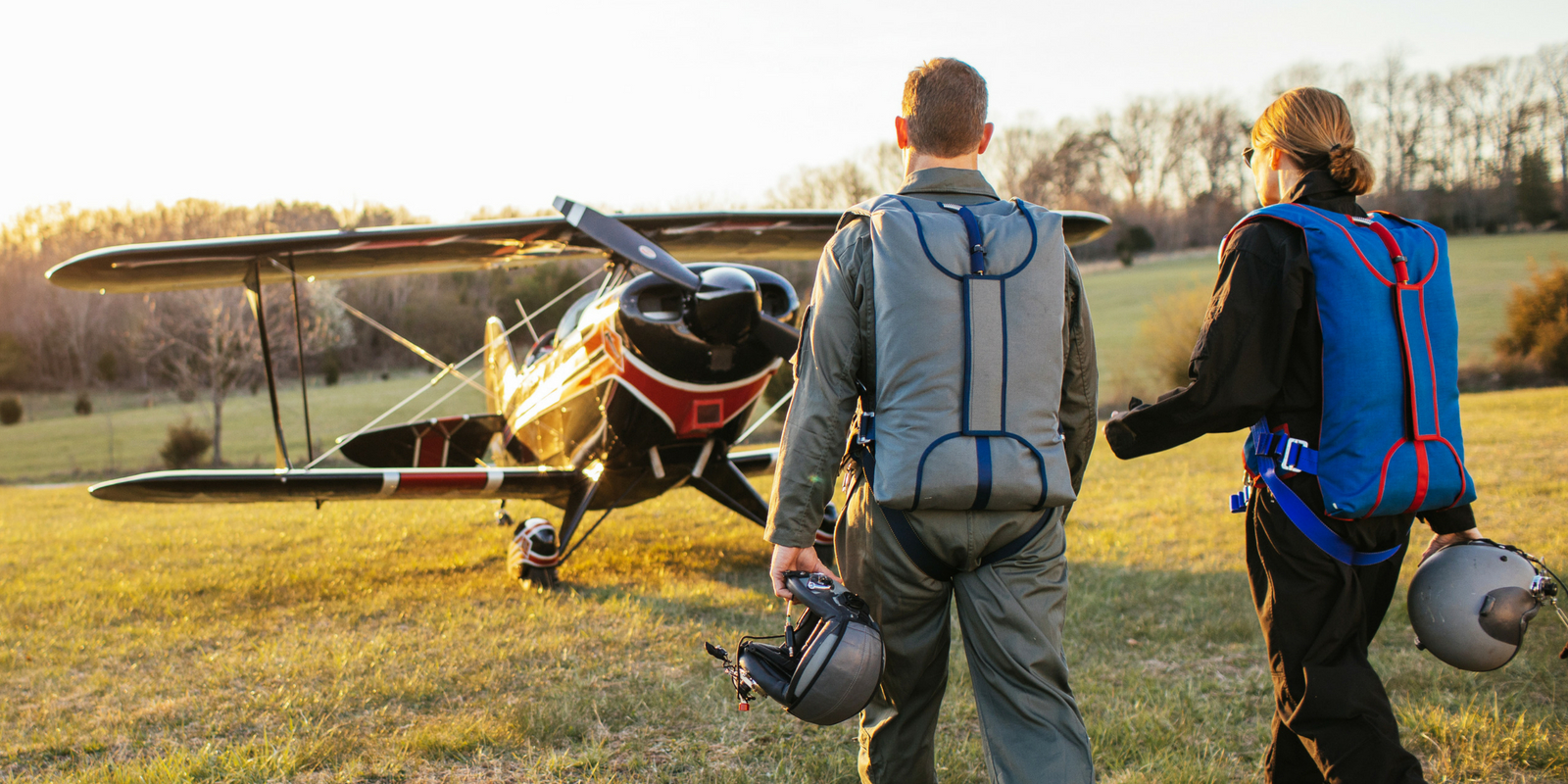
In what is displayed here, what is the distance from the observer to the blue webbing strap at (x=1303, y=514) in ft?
7.53

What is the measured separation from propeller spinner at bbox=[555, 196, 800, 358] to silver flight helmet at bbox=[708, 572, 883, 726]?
4.00 metres

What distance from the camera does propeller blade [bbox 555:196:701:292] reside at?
599 cm

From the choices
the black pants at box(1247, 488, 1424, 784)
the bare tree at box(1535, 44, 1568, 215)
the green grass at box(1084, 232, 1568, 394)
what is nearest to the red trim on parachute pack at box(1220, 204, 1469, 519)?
the black pants at box(1247, 488, 1424, 784)

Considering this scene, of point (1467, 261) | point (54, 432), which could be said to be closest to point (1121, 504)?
point (54, 432)

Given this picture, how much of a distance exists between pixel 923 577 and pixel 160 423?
121 ft

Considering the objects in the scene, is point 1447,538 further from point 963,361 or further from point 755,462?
point 755,462

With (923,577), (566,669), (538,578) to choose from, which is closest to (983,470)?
(923,577)

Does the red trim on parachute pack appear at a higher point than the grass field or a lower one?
higher

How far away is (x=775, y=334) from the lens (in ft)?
20.5

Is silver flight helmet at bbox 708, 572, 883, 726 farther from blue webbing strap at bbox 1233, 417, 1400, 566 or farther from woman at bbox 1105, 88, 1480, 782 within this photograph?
blue webbing strap at bbox 1233, 417, 1400, 566

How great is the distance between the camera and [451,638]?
544cm

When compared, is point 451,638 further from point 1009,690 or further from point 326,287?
point 326,287

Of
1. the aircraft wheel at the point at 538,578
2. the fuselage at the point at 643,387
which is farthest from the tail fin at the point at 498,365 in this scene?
the aircraft wheel at the point at 538,578

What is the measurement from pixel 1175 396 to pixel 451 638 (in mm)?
4661
